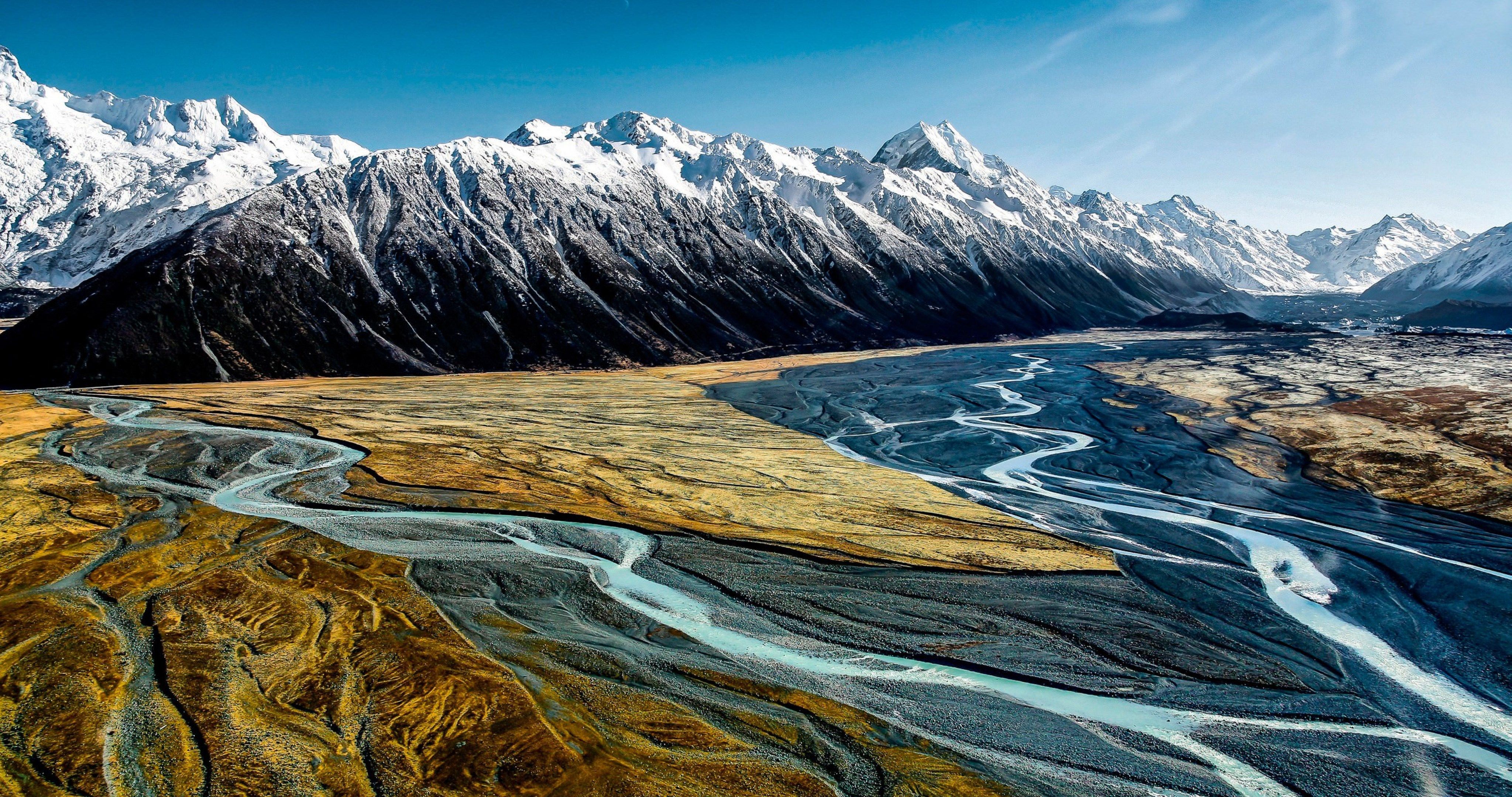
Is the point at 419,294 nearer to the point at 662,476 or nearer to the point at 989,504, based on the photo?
the point at 662,476

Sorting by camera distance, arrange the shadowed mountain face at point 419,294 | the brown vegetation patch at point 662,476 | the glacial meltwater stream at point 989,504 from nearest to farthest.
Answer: the glacial meltwater stream at point 989,504 → the brown vegetation patch at point 662,476 → the shadowed mountain face at point 419,294

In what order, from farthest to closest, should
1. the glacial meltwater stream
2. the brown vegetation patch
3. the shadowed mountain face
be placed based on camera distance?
the shadowed mountain face, the brown vegetation patch, the glacial meltwater stream

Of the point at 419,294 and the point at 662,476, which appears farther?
the point at 419,294

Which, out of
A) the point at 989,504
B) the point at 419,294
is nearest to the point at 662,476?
the point at 989,504

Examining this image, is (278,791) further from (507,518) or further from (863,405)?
(863,405)

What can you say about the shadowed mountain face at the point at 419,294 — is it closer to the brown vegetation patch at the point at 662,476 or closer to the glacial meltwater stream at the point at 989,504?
the brown vegetation patch at the point at 662,476

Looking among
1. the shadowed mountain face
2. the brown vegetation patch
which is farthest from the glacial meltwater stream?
the shadowed mountain face

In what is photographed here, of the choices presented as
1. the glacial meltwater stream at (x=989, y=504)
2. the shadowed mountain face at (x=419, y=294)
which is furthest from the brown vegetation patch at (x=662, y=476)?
the shadowed mountain face at (x=419, y=294)

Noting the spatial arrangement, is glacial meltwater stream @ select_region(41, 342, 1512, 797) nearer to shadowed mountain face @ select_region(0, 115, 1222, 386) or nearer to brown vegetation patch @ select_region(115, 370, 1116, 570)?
brown vegetation patch @ select_region(115, 370, 1116, 570)
